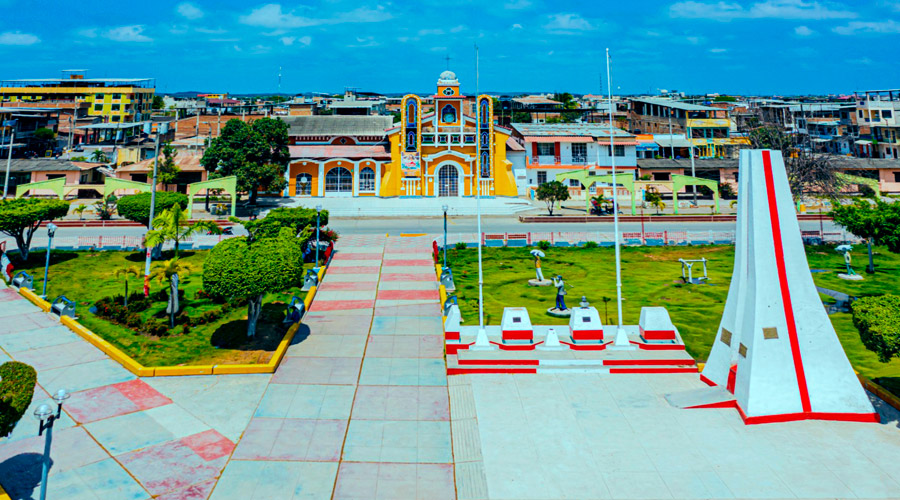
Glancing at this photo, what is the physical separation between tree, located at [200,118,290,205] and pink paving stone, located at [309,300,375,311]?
99.4ft

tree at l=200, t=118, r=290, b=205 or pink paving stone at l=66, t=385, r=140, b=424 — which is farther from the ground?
tree at l=200, t=118, r=290, b=205

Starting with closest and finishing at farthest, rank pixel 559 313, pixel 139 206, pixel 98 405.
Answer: pixel 98 405 < pixel 559 313 < pixel 139 206

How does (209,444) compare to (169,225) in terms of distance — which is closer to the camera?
(209,444)

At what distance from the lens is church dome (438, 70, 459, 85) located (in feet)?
185

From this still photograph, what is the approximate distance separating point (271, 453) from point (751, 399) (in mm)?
10026

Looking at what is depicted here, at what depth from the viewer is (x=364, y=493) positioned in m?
9.80

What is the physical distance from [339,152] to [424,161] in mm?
8929

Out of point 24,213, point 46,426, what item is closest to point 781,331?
point 46,426

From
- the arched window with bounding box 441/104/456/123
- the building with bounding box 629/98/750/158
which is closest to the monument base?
the arched window with bounding box 441/104/456/123

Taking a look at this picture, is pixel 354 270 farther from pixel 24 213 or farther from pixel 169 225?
pixel 24 213

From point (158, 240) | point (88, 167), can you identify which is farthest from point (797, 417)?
point (88, 167)

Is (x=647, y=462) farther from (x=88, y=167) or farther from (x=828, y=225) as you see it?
(x=88, y=167)

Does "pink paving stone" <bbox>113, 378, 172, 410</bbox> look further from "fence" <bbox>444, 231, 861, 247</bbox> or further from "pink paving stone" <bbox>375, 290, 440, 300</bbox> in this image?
"fence" <bbox>444, 231, 861, 247</bbox>

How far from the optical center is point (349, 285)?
23.6 m
